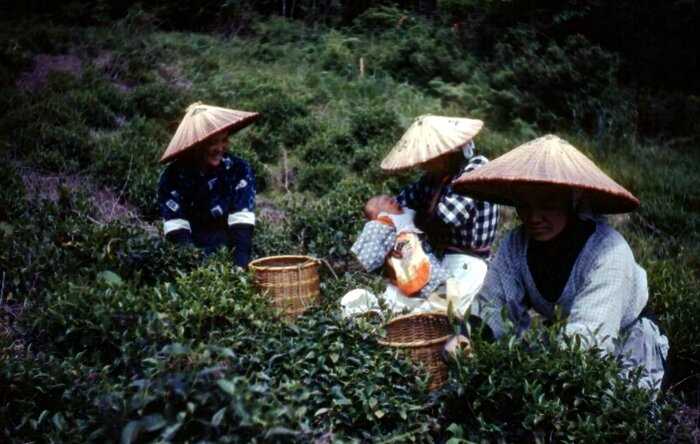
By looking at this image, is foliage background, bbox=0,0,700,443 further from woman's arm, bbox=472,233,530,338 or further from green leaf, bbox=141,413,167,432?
woman's arm, bbox=472,233,530,338

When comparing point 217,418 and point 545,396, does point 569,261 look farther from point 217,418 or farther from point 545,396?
point 217,418

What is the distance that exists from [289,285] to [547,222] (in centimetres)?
176

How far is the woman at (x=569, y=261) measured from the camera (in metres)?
2.68

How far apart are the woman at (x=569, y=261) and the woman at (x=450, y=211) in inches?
30.0

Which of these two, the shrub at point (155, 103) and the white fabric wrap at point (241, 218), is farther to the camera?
the shrub at point (155, 103)

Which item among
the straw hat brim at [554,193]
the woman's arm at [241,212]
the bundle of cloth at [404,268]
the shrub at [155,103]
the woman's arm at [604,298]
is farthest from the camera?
the shrub at [155,103]

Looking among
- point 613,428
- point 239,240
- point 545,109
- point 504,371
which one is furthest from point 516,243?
point 545,109

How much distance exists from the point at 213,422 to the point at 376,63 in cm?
1019

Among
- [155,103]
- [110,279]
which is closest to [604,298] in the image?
[110,279]

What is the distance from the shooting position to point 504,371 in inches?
102

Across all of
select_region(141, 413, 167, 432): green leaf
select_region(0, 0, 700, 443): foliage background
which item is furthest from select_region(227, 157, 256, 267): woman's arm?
select_region(141, 413, 167, 432): green leaf

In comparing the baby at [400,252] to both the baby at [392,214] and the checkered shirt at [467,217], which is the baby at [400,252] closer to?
the baby at [392,214]

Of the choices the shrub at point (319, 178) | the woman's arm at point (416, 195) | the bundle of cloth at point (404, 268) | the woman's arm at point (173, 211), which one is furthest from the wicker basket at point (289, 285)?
the shrub at point (319, 178)

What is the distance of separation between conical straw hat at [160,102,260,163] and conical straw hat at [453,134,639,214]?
6.87ft
